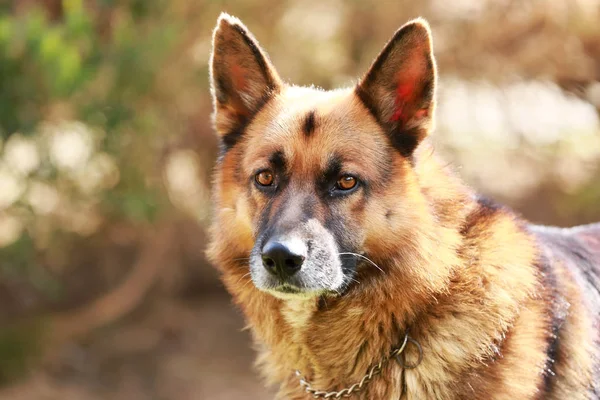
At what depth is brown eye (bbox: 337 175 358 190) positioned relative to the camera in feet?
Result: 10.2

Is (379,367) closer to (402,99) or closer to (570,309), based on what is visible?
(570,309)

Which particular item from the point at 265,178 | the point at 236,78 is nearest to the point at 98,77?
the point at 236,78

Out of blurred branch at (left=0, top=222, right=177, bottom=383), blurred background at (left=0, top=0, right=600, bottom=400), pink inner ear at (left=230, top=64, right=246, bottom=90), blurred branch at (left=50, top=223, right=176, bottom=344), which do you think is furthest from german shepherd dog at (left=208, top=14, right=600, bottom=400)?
blurred branch at (left=50, top=223, right=176, bottom=344)

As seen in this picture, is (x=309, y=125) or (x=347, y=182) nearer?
(x=347, y=182)

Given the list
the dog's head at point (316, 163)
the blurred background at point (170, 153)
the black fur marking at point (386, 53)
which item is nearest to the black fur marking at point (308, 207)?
the dog's head at point (316, 163)

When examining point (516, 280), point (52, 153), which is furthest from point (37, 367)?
point (516, 280)

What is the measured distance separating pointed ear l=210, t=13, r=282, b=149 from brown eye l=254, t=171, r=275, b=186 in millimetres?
368

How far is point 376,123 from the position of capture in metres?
3.29

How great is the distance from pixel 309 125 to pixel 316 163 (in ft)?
0.68

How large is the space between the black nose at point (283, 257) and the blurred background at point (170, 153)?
10.8ft

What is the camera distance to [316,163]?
10.3 feet

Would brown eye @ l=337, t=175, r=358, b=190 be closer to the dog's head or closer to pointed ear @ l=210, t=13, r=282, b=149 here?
the dog's head

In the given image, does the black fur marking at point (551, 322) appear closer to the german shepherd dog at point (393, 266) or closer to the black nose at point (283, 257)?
the german shepherd dog at point (393, 266)

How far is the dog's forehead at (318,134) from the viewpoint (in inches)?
125
